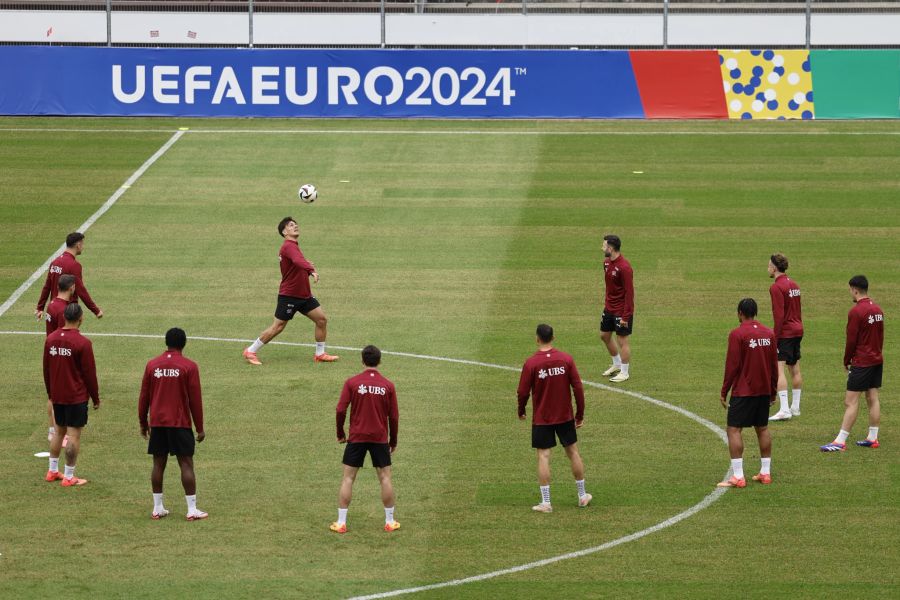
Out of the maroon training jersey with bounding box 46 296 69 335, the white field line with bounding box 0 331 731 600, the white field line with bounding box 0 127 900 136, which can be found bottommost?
the white field line with bounding box 0 331 731 600

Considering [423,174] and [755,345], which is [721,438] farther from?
[423,174]

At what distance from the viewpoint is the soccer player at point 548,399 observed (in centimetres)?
1540

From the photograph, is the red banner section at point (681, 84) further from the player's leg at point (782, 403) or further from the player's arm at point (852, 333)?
the player's arm at point (852, 333)

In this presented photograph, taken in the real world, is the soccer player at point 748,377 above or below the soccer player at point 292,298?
below

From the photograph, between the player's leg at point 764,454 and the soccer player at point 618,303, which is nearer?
the player's leg at point 764,454

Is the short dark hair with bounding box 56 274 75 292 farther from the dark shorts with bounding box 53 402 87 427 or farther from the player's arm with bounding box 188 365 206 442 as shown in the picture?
the player's arm with bounding box 188 365 206 442

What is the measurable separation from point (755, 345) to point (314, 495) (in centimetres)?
547

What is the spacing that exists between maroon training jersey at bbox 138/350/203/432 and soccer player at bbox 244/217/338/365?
7099 mm

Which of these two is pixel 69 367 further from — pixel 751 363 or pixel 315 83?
pixel 315 83

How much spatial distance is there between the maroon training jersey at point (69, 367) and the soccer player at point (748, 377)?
294 inches

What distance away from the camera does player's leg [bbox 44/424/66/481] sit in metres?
16.5

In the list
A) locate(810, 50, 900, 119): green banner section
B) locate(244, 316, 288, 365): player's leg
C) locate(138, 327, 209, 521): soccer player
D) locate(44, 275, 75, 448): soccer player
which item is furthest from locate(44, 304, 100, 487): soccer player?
locate(810, 50, 900, 119): green banner section

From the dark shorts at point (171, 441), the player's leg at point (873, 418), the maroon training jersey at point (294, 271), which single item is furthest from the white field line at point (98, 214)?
the player's leg at point (873, 418)

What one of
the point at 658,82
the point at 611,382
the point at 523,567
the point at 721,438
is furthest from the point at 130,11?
the point at 523,567
